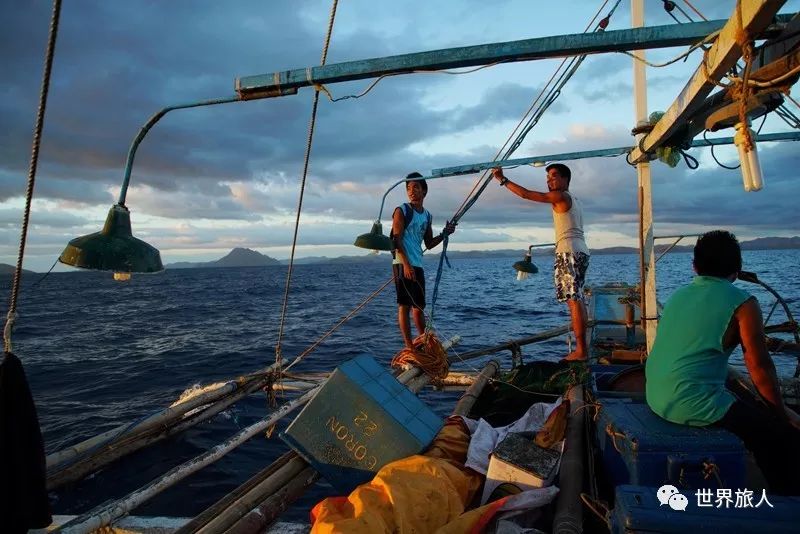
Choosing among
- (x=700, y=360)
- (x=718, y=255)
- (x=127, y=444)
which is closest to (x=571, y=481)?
(x=700, y=360)

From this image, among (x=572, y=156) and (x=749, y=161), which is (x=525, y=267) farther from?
(x=749, y=161)

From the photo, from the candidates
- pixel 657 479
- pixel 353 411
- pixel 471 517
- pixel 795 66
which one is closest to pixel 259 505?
pixel 353 411

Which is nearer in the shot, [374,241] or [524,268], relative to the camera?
[374,241]

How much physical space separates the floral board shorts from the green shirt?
10.8 ft

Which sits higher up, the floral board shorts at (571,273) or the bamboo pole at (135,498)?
the floral board shorts at (571,273)

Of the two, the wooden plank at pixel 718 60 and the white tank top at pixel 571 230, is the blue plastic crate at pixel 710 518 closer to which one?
the wooden plank at pixel 718 60

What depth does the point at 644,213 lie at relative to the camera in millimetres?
7012

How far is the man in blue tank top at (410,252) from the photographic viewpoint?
7070 mm

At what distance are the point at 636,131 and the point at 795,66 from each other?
326cm

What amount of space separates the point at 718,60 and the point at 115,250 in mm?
4419

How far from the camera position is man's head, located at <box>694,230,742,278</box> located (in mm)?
3375

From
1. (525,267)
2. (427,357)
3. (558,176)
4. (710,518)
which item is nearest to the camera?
(710,518)

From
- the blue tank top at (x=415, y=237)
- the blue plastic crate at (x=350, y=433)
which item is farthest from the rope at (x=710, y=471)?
the blue tank top at (x=415, y=237)

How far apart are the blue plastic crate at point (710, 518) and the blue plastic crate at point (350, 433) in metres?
1.93
